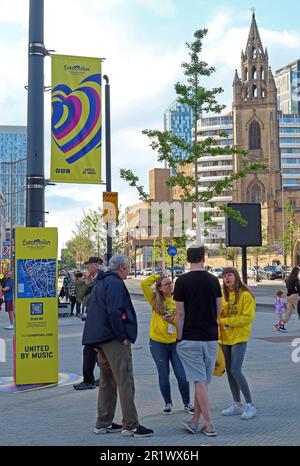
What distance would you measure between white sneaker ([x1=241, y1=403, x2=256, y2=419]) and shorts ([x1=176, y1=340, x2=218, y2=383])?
0.91 meters

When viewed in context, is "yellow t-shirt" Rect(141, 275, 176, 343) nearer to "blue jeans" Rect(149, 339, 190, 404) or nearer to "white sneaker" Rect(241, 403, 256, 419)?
"blue jeans" Rect(149, 339, 190, 404)

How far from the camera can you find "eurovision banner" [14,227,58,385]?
9.76m

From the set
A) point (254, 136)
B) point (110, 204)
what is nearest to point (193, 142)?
point (110, 204)

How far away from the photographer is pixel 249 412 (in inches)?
298

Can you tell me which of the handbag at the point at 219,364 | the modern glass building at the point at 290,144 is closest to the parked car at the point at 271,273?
the handbag at the point at 219,364

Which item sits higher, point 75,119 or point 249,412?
point 75,119

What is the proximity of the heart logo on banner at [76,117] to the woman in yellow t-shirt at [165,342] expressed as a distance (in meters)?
3.41

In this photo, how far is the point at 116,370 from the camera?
6.88 meters

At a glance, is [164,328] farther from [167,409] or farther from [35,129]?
[35,129]

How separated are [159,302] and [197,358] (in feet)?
4.54

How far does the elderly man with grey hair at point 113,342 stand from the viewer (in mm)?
6828
